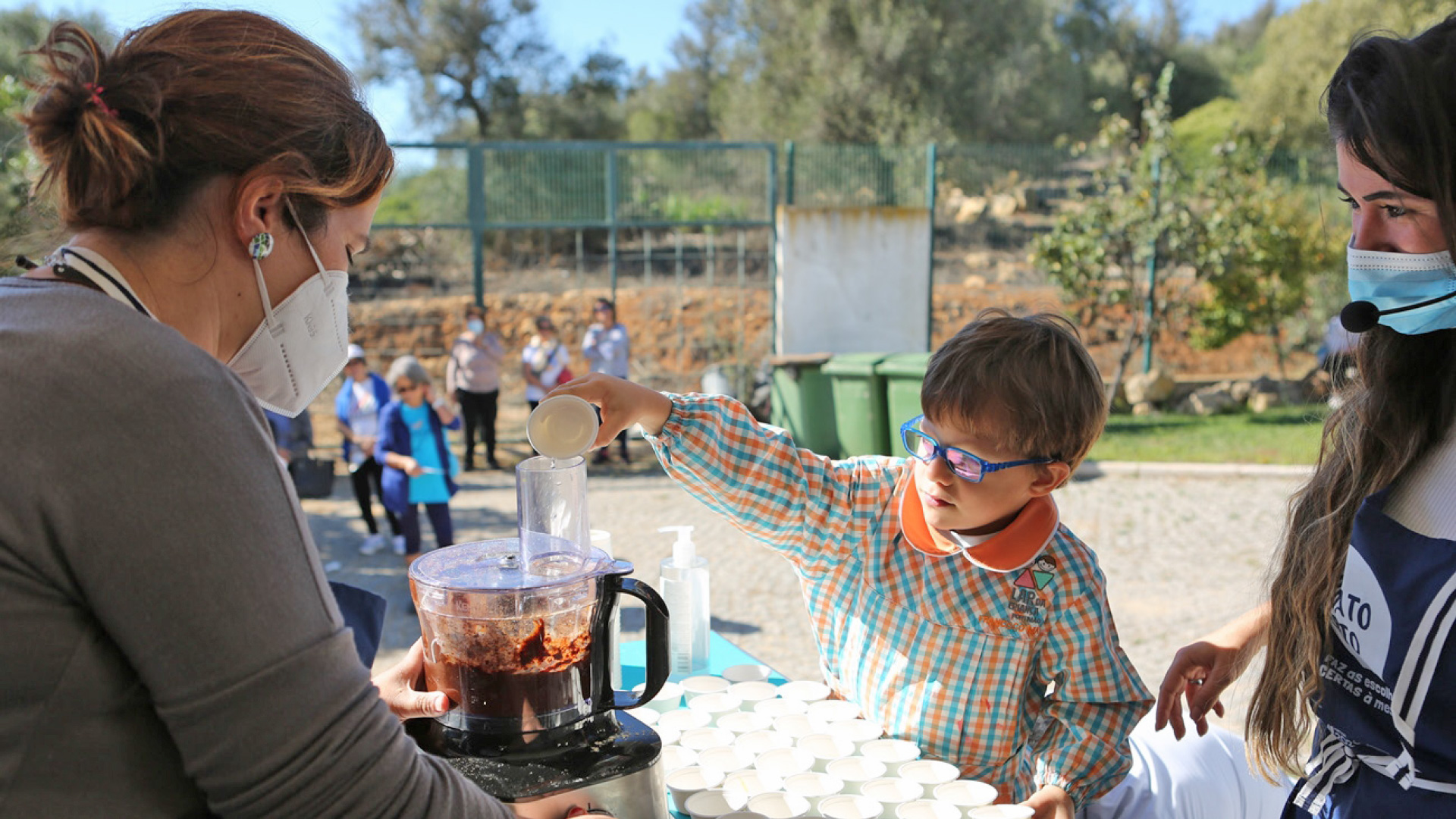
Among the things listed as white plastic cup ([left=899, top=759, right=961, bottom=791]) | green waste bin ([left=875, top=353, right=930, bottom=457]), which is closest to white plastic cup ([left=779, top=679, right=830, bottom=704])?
white plastic cup ([left=899, top=759, right=961, bottom=791])

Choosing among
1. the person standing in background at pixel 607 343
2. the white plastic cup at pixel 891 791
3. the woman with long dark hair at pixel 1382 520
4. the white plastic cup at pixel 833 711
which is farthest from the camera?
the person standing in background at pixel 607 343

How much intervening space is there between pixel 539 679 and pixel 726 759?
644 mm

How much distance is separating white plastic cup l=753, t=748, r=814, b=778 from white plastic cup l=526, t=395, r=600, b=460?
705 millimetres

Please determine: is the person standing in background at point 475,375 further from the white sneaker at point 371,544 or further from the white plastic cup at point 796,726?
the white plastic cup at point 796,726

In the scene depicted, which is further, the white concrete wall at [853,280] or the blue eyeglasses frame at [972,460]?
the white concrete wall at [853,280]

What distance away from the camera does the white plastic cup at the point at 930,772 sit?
190 centimetres

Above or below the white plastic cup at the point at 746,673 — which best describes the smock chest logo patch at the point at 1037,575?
above

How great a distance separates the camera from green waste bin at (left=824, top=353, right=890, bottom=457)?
969cm

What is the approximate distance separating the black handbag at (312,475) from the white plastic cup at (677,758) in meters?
6.75

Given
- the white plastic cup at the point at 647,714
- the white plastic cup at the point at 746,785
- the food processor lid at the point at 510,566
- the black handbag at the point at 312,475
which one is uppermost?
the food processor lid at the point at 510,566

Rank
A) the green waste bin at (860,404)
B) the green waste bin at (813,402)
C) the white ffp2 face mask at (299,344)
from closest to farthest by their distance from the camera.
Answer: the white ffp2 face mask at (299,344) < the green waste bin at (860,404) < the green waste bin at (813,402)

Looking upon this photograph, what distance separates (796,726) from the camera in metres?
2.16

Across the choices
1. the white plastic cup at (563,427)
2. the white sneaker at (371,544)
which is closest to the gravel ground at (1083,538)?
the white sneaker at (371,544)

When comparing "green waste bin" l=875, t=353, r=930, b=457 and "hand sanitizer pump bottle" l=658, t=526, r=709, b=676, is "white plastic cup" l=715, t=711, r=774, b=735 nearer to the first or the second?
"hand sanitizer pump bottle" l=658, t=526, r=709, b=676
